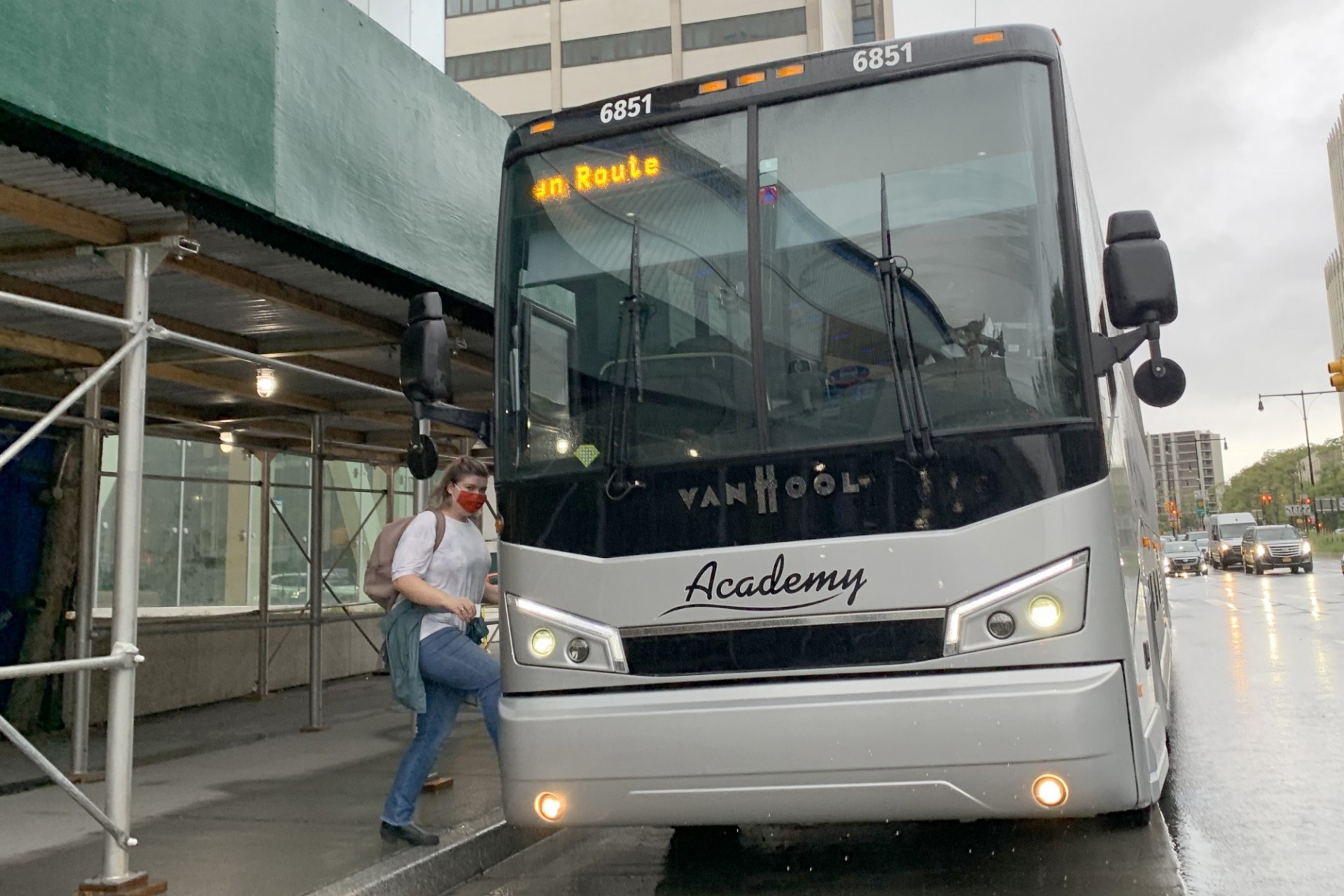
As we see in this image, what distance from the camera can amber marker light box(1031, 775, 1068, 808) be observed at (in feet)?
13.5

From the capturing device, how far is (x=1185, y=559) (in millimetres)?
50656

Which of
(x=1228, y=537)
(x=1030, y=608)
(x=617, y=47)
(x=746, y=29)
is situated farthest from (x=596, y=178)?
(x=1228, y=537)

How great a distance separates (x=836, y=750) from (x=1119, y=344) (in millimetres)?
1818

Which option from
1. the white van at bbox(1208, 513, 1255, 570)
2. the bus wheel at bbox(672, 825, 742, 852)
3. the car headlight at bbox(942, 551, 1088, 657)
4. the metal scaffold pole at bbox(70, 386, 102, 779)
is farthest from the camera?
the white van at bbox(1208, 513, 1255, 570)

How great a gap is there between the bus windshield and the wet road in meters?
1.91

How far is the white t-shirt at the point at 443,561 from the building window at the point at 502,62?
190 ft

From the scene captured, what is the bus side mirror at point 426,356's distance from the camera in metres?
5.29

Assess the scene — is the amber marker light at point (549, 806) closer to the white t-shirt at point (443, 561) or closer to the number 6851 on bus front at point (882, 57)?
the white t-shirt at point (443, 561)

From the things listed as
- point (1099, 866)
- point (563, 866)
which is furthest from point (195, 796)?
point (1099, 866)

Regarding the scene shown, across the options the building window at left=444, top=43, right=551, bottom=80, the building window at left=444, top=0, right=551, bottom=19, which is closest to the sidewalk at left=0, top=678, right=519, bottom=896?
the building window at left=444, top=43, right=551, bottom=80

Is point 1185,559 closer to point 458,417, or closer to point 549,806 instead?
point 458,417

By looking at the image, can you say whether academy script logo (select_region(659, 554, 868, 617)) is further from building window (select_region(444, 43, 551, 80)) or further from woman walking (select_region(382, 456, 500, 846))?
building window (select_region(444, 43, 551, 80))

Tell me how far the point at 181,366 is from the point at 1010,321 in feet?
22.3

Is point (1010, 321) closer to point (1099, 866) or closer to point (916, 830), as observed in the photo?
point (1099, 866)
